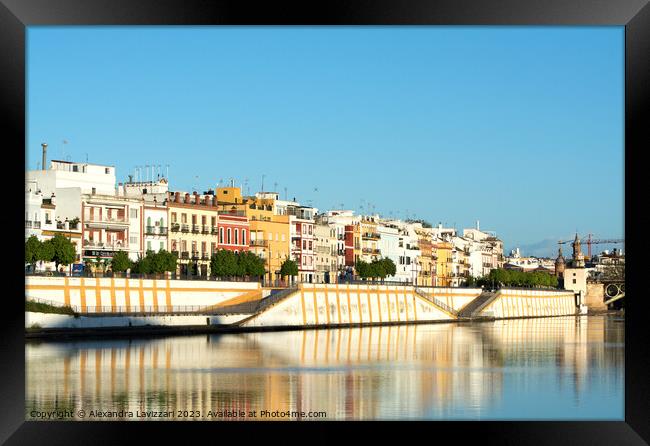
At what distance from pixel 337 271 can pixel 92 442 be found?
43.0 m

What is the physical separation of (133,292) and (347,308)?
11.7 meters

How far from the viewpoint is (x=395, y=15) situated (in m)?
6.14

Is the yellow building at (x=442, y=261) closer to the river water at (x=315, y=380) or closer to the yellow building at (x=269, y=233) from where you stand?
the yellow building at (x=269, y=233)

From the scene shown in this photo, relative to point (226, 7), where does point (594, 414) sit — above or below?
below

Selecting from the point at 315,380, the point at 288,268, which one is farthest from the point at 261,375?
the point at 288,268

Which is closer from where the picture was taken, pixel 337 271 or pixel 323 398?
pixel 323 398

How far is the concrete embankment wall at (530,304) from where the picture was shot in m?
53.0

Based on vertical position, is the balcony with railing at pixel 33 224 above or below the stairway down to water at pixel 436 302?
above

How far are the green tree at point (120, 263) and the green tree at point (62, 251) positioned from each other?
215cm

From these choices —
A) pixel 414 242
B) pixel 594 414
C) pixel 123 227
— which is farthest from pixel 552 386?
pixel 414 242

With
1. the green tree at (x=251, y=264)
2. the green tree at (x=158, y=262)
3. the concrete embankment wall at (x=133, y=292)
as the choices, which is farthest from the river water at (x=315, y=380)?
the green tree at (x=251, y=264)

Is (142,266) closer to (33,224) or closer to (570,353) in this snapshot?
(33,224)

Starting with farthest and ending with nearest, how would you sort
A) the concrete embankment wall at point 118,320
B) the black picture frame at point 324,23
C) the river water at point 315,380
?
the concrete embankment wall at point 118,320
the river water at point 315,380
the black picture frame at point 324,23
